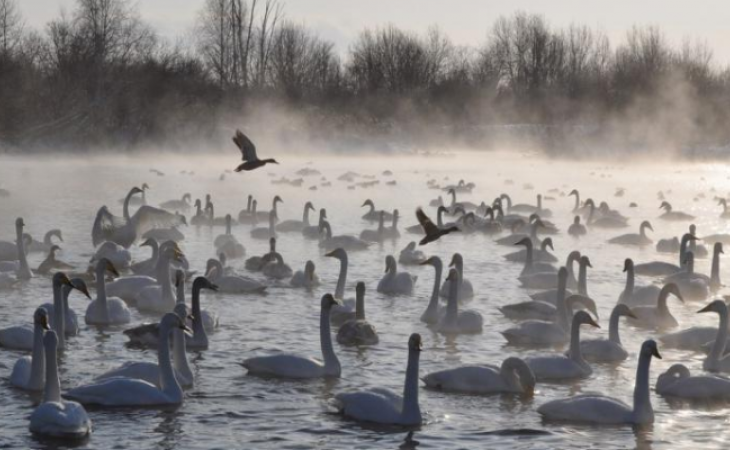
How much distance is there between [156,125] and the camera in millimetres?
49250

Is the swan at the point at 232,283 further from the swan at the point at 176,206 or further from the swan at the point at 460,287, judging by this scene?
the swan at the point at 176,206

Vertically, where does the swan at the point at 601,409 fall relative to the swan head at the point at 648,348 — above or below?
below

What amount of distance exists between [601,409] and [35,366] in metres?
4.46

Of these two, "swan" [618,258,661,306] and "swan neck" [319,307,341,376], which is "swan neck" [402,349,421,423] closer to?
"swan neck" [319,307,341,376]

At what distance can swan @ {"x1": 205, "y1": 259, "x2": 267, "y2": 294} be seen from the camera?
15.2 m

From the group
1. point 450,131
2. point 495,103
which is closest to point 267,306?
point 450,131

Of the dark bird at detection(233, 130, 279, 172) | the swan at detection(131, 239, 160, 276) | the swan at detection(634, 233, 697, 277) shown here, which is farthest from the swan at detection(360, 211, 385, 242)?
the dark bird at detection(233, 130, 279, 172)

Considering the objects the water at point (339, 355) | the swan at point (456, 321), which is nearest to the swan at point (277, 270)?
the water at point (339, 355)

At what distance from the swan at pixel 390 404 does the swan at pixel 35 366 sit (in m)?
2.42

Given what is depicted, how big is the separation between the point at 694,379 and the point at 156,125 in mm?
41136

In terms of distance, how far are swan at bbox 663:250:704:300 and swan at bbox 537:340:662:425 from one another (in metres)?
6.31

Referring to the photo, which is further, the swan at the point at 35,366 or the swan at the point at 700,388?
the swan at the point at 700,388

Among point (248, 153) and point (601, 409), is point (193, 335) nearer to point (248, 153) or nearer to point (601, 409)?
point (248, 153)

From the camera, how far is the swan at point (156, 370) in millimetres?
9758
